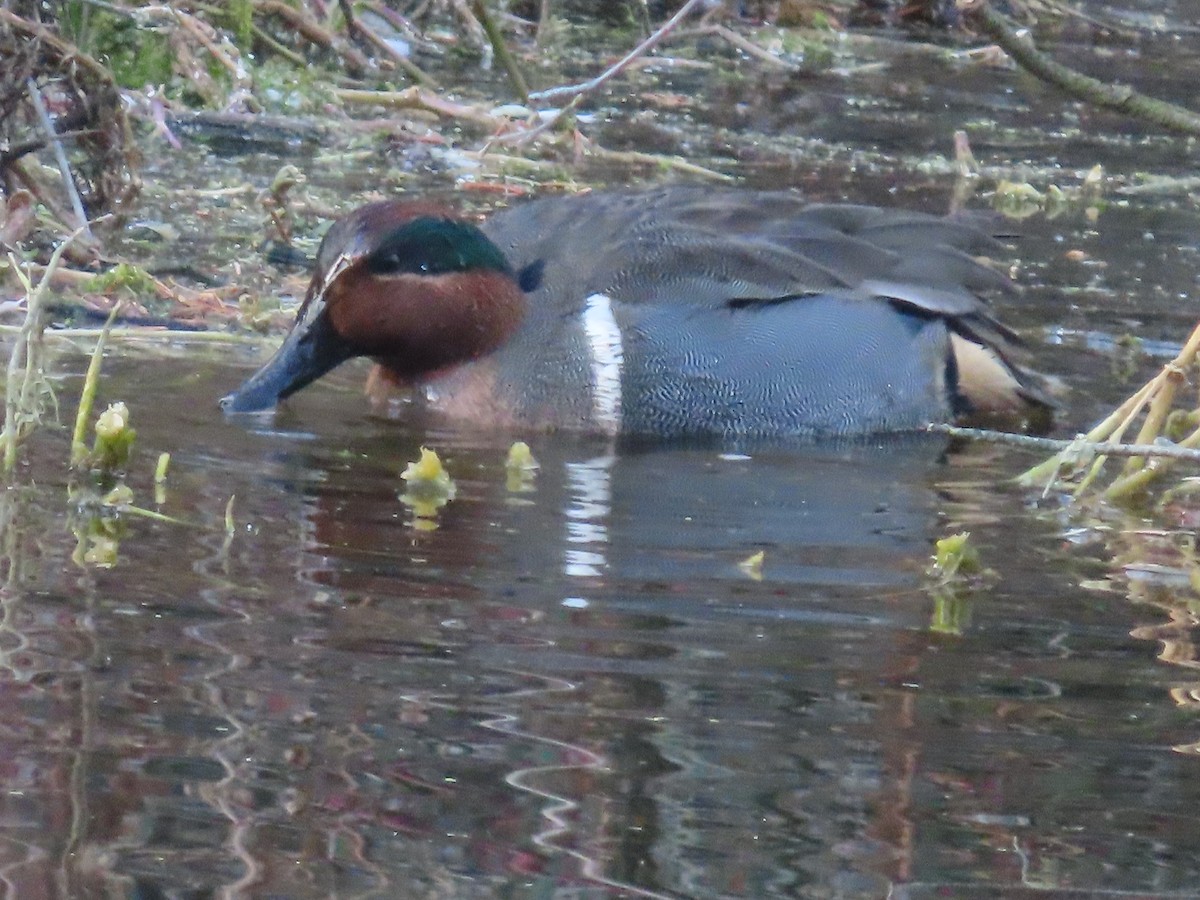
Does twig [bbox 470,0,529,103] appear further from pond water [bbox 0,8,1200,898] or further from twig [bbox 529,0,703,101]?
pond water [bbox 0,8,1200,898]

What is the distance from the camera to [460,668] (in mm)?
3570

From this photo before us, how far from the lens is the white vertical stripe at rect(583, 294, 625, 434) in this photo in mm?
5875

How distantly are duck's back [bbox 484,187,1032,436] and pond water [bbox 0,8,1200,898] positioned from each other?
0.30 m

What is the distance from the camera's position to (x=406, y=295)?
20.1 ft

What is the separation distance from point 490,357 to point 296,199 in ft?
8.54

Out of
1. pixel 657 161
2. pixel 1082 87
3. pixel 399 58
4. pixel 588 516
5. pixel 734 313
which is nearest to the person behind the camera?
pixel 1082 87

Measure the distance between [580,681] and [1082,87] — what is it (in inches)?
62.9

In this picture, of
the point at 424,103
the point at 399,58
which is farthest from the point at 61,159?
the point at 399,58

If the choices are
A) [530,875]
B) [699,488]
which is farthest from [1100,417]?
[530,875]

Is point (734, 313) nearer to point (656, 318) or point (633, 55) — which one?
point (656, 318)

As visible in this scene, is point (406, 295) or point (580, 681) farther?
point (406, 295)

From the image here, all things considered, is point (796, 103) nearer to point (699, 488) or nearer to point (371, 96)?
point (371, 96)

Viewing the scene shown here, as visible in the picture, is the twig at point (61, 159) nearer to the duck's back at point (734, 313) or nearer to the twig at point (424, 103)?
the duck's back at point (734, 313)

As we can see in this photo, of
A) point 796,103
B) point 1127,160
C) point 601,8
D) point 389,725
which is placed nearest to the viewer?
point 389,725
